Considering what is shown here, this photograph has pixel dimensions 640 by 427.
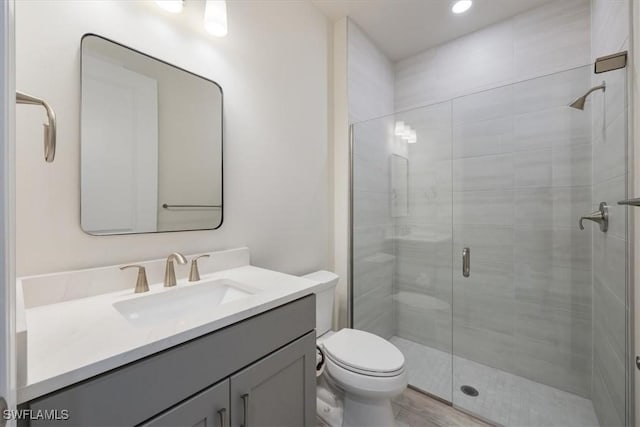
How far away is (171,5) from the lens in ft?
3.70

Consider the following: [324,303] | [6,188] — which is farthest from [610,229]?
[6,188]

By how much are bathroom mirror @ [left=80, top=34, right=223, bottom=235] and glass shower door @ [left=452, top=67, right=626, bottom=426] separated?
1662 millimetres

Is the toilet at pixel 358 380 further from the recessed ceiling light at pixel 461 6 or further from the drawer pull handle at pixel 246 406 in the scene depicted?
the recessed ceiling light at pixel 461 6

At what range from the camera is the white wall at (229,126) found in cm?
88

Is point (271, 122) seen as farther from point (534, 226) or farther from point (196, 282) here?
point (534, 226)

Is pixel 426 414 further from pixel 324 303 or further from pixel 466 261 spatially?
pixel 466 261

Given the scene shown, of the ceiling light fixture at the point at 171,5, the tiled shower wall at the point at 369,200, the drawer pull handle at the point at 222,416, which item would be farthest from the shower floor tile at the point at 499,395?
the ceiling light fixture at the point at 171,5

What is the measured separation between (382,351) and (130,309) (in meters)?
1.15

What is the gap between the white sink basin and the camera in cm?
93

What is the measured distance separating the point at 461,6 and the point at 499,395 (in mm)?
2558

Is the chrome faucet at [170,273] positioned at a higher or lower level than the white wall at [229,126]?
lower

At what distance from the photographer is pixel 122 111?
1062mm

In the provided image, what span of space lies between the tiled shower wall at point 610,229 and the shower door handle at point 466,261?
636 millimetres

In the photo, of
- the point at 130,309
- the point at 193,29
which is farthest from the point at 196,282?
the point at 193,29
